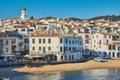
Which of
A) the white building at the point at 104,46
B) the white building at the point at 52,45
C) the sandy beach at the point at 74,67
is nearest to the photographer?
the sandy beach at the point at 74,67

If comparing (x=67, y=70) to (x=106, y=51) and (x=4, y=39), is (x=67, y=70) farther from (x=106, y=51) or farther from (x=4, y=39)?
(x=106, y=51)

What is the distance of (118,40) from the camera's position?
92500 mm

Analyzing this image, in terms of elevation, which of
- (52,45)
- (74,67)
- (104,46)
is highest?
(52,45)

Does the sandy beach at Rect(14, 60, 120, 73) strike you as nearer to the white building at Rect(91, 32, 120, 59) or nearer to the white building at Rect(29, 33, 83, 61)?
the white building at Rect(29, 33, 83, 61)

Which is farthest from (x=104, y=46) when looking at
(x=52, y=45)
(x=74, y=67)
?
(x=74, y=67)

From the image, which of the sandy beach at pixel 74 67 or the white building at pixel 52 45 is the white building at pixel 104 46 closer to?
the sandy beach at pixel 74 67

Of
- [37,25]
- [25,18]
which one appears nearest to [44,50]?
[37,25]

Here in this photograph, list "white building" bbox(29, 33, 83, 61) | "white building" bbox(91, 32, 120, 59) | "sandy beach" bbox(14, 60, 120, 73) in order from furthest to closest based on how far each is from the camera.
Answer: "white building" bbox(91, 32, 120, 59)
"white building" bbox(29, 33, 83, 61)
"sandy beach" bbox(14, 60, 120, 73)

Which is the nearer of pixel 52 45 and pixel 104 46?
pixel 52 45

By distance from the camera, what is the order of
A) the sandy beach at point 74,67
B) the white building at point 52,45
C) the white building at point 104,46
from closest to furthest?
the sandy beach at point 74,67 < the white building at point 52,45 < the white building at point 104,46

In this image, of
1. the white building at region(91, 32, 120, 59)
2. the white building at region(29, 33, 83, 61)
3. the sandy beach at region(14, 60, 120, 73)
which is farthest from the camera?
the white building at region(91, 32, 120, 59)

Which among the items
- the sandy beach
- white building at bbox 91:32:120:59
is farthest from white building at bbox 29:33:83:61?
white building at bbox 91:32:120:59

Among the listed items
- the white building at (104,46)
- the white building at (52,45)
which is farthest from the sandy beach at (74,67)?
the white building at (104,46)

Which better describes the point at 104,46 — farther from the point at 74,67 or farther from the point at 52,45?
the point at 74,67
